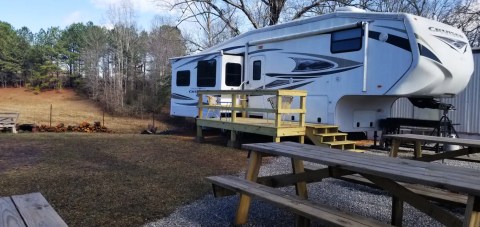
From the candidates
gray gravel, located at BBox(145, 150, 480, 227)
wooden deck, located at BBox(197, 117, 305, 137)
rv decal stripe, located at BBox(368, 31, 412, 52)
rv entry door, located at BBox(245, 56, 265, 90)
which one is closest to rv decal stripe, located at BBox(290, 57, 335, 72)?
rv entry door, located at BBox(245, 56, 265, 90)

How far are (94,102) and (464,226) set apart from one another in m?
34.1

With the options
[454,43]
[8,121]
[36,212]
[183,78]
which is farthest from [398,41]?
[8,121]

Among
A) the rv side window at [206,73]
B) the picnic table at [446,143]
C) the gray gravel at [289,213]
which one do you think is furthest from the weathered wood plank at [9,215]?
the rv side window at [206,73]

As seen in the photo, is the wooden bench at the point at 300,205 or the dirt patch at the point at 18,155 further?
Result: the dirt patch at the point at 18,155

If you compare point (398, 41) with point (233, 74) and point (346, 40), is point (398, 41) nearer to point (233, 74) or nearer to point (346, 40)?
point (346, 40)

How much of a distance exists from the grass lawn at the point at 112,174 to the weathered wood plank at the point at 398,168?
1.58 metres

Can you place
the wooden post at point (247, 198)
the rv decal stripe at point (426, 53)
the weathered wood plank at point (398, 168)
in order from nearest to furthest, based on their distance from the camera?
1. the weathered wood plank at point (398, 168)
2. the wooden post at point (247, 198)
3. the rv decal stripe at point (426, 53)

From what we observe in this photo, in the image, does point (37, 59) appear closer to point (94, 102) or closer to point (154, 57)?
point (94, 102)

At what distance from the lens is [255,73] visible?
35.8 ft

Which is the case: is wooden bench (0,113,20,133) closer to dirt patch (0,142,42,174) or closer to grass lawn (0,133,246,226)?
grass lawn (0,133,246,226)

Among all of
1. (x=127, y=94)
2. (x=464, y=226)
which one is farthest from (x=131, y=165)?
(x=127, y=94)

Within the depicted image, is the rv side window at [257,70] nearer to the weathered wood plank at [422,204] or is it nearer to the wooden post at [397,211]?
the wooden post at [397,211]

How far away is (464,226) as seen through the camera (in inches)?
89.7

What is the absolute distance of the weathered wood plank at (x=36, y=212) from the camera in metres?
2.16
